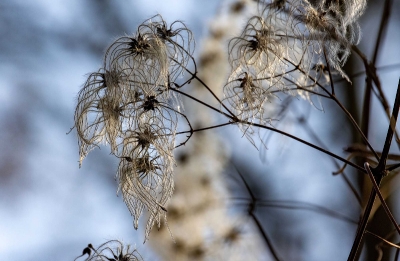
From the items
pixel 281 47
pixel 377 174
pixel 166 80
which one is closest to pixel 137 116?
pixel 166 80

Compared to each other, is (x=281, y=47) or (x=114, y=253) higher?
(x=281, y=47)

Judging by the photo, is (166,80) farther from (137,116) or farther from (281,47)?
(281,47)

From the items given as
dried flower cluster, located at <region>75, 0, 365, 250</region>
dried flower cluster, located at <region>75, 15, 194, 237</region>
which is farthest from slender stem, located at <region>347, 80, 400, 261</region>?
dried flower cluster, located at <region>75, 15, 194, 237</region>

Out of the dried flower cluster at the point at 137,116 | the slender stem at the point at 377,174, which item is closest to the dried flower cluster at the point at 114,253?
the dried flower cluster at the point at 137,116

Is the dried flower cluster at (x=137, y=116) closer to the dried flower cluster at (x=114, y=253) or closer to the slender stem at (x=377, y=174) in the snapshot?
the dried flower cluster at (x=114, y=253)

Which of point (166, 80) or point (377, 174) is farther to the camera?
point (166, 80)

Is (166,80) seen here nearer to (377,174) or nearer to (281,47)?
(281,47)
